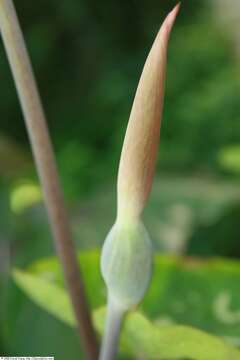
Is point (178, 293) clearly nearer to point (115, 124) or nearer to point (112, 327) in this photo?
point (112, 327)

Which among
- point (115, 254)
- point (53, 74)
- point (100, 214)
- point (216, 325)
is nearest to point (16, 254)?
point (100, 214)

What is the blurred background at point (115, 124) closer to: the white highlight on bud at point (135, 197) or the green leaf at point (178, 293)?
the green leaf at point (178, 293)

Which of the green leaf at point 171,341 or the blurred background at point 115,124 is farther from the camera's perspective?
the blurred background at point 115,124

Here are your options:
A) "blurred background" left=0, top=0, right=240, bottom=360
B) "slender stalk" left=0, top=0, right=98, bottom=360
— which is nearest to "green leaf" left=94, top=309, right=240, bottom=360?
"slender stalk" left=0, top=0, right=98, bottom=360

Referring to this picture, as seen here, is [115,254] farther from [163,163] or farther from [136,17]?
[136,17]

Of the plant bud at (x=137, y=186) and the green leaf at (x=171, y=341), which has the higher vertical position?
the plant bud at (x=137, y=186)

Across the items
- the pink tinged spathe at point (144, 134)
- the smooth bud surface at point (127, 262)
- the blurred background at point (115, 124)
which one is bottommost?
the blurred background at point (115, 124)

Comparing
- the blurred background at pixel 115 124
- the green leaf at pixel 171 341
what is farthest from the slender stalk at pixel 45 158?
the blurred background at pixel 115 124
